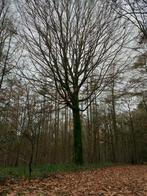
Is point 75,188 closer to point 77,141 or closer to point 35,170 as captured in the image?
point 35,170

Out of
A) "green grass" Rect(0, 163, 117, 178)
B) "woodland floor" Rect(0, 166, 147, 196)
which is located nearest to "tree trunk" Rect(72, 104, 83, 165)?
"green grass" Rect(0, 163, 117, 178)

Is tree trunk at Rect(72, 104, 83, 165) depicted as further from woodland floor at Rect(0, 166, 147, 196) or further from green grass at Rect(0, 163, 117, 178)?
woodland floor at Rect(0, 166, 147, 196)

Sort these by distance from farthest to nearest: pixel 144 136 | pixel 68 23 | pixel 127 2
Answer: pixel 144 136 → pixel 68 23 → pixel 127 2

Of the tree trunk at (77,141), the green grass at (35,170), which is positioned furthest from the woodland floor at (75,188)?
the tree trunk at (77,141)

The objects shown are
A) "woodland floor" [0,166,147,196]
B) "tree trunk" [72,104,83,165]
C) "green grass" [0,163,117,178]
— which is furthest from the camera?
"tree trunk" [72,104,83,165]

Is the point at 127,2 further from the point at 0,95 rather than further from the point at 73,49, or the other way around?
the point at 0,95

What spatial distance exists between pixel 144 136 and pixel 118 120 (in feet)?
16.3

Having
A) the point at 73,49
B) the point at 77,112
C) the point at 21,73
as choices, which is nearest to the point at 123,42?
the point at 73,49

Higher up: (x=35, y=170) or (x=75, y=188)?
(x=35, y=170)

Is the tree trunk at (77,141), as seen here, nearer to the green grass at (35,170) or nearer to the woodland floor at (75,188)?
the green grass at (35,170)

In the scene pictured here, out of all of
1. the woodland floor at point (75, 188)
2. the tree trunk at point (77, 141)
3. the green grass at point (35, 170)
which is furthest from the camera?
the tree trunk at point (77, 141)

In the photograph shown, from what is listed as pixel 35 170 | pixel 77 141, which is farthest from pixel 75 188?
pixel 77 141

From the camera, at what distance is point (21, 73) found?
14836 millimetres

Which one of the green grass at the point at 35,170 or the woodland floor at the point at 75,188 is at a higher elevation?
the green grass at the point at 35,170
